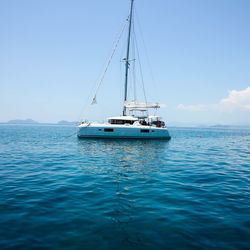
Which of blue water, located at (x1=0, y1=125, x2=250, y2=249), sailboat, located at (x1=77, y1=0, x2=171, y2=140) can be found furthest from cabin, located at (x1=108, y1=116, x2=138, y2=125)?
blue water, located at (x1=0, y1=125, x2=250, y2=249)

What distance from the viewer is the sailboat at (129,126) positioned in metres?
26.3

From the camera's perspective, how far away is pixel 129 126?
26.7 metres

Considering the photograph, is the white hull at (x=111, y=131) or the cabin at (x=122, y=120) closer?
the white hull at (x=111, y=131)

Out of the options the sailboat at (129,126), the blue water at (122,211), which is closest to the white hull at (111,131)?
the sailboat at (129,126)

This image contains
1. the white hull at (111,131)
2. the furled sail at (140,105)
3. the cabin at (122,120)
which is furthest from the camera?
the furled sail at (140,105)

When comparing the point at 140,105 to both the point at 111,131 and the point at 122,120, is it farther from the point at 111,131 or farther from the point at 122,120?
the point at 111,131

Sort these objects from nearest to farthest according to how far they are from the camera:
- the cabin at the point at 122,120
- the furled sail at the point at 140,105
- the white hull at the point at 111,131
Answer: the white hull at the point at 111,131 < the cabin at the point at 122,120 < the furled sail at the point at 140,105

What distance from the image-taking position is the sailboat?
26312mm

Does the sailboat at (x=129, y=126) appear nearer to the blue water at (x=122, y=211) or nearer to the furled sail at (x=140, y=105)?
the furled sail at (x=140, y=105)

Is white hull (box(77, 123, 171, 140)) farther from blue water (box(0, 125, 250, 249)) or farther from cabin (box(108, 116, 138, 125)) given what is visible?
blue water (box(0, 125, 250, 249))

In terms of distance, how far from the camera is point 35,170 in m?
9.35

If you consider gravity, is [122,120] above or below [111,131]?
above

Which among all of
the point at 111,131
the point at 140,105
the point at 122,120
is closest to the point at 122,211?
the point at 111,131

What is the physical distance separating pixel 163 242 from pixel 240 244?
64.1 inches
